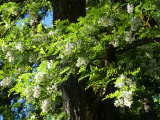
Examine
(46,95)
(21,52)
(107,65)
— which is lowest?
(46,95)

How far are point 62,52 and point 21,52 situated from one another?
40.3 inches

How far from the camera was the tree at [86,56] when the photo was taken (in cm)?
341

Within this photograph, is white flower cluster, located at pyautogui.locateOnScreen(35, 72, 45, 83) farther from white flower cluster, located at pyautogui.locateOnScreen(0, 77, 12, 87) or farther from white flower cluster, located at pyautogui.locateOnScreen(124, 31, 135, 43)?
white flower cluster, located at pyautogui.locateOnScreen(124, 31, 135, 43)

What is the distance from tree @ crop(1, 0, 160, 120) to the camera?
3.41 m

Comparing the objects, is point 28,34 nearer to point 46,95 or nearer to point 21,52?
point 21,52

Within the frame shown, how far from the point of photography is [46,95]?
3.82 m

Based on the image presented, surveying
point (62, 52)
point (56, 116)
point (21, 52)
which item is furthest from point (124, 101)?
point (21, 52)

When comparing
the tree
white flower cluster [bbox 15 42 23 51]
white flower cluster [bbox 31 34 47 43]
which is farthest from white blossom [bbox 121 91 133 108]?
white flower cluster [bbox 15 42 23 51]

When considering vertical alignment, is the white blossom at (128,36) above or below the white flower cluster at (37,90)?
above

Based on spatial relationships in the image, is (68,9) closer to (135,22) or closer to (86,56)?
(86,56)

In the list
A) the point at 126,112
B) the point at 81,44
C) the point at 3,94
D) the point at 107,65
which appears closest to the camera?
the point at 81,44

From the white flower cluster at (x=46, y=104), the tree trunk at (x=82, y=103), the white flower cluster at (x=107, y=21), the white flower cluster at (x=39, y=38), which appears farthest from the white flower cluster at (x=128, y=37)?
the white flower cluster at (x=46, y=104)

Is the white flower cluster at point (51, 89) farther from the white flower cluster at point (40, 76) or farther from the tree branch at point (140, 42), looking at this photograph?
the tree branch at point (140, 42)

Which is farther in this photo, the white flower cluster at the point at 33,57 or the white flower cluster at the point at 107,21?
the white flower cluster at the point at 33,57
